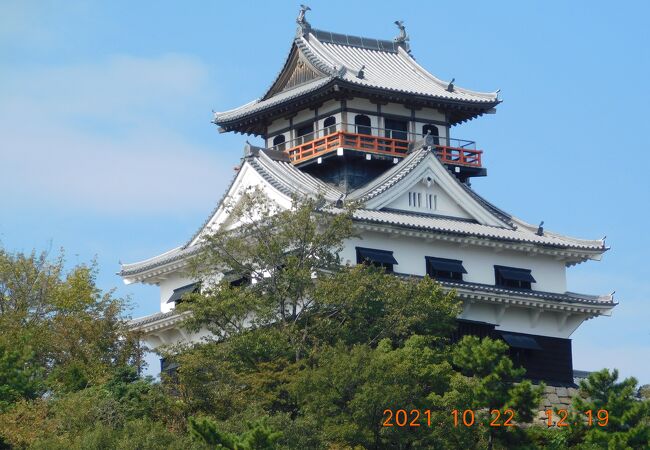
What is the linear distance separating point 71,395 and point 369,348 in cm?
841

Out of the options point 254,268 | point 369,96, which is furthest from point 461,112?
point 254,268

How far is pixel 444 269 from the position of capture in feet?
173

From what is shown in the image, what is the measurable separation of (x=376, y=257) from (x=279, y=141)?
9.28 m

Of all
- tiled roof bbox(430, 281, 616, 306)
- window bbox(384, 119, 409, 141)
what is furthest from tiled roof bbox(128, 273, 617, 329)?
window bbox(384, 119, 409, 141)

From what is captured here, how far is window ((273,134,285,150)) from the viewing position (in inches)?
2329

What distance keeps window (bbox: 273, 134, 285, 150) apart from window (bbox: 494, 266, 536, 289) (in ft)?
31.4

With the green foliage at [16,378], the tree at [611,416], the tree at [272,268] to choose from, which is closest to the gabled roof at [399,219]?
the tree at [272,268]

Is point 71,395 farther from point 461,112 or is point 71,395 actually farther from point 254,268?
point 461,112

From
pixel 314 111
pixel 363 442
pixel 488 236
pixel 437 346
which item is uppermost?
pixel 314 111

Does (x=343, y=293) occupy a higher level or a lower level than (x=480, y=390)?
higher

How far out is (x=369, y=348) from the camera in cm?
4322

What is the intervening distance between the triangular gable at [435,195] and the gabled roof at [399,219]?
0.05 metres

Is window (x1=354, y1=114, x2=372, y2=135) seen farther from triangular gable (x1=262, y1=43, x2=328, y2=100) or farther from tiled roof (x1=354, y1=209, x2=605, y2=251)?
tiled roof (x1=354, y1=209, x2=605, y2=251)

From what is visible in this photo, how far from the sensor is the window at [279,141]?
194 feet
